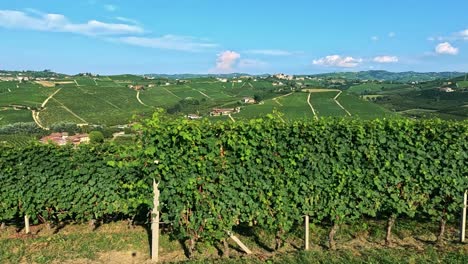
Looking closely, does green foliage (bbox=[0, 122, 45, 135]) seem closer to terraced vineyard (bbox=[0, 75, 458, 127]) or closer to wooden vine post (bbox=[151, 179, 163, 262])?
terraced vineyard (bbox=[0, 75, 458, 127])

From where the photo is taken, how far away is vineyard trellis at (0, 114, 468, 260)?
733 cm

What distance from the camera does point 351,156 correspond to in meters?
7.81

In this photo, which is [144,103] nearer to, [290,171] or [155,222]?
[155,222]

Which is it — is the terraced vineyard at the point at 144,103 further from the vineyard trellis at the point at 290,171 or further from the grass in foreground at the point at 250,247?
the vineyard trellis at the point at 290,171

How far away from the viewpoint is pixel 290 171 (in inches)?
301

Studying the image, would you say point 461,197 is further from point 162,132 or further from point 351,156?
point 162,132

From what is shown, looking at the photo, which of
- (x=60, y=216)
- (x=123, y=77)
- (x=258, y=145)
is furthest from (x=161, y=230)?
(x=123, y=77)

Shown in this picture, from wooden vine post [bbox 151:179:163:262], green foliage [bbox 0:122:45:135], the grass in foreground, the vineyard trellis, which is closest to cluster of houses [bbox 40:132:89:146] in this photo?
the grass in foreground

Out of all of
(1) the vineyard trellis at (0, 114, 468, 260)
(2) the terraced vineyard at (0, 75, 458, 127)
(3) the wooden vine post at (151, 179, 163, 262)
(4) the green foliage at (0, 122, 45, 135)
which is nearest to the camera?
(1) the vineyard trellis at (0, 114, 468, 260)

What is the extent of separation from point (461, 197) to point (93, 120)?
259 ft

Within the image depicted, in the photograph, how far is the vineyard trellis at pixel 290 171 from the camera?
289 inches

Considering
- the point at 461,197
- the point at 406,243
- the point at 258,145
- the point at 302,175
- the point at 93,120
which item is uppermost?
the point at 258,145

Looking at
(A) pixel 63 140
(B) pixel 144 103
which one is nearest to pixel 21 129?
(A) pixel 63 140

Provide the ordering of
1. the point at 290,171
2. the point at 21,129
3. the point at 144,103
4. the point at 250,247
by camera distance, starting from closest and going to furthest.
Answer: the point at 290,171 < the point at 250,247 < the point at 21,129 < the point at 144,103
